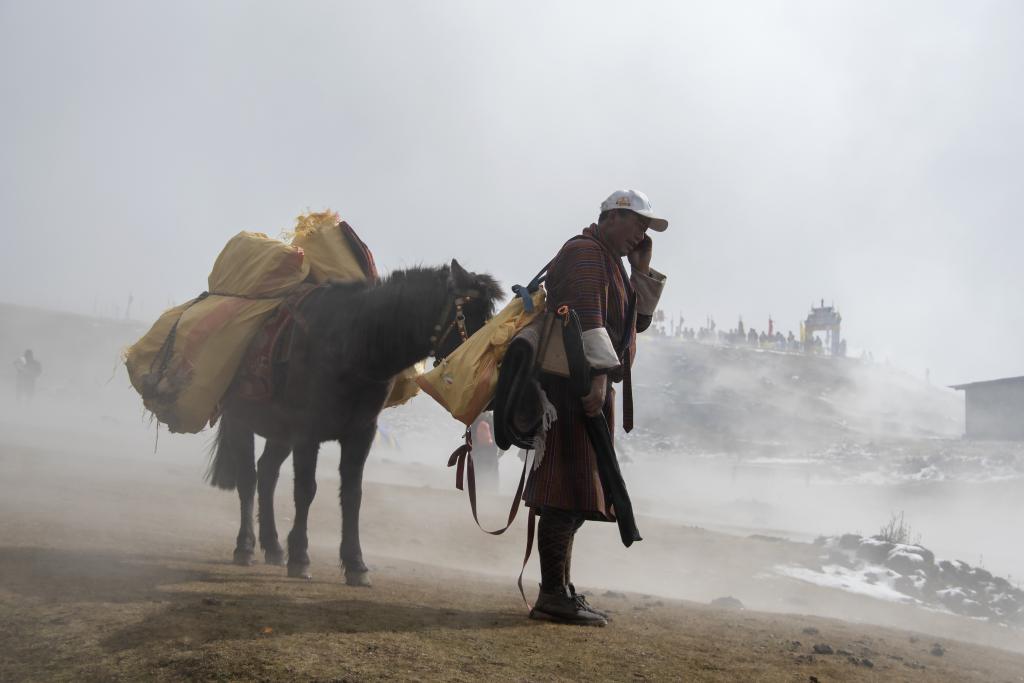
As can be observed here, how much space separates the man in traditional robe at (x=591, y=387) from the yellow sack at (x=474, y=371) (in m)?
0.25

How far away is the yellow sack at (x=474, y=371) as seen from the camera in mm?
4094

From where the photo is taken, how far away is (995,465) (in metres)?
31.0

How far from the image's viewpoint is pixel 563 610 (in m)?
4.15

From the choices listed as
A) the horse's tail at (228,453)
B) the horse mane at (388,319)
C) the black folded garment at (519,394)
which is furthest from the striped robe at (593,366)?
the horse's tail at (228,453)

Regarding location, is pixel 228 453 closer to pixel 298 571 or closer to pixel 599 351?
pixel 298 571

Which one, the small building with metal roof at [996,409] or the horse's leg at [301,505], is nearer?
the horse's leg at [301,505]

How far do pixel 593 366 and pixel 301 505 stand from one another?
110 inches

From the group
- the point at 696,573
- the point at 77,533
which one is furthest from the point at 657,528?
the point at 77,533

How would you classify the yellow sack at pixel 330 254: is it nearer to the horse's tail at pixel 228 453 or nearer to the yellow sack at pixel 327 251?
the yellow sack at pixel 327 251

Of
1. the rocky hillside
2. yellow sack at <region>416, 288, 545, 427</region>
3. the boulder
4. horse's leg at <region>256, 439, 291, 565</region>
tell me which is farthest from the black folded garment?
the rocky hillside

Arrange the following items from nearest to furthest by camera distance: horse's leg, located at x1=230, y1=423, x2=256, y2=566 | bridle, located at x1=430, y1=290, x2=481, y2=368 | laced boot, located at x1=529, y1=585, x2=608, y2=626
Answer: laced boot, located at x1=529, y1=585, x2=608, y2=626
bridle, located at x1=430, y1=290, x2=481, y2=368
horse's leg, located at x1=230, y1=423, x2=256, y2=566

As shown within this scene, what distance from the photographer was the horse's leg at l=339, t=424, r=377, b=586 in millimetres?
5379

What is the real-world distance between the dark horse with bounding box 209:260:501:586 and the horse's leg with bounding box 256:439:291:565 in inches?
13.9

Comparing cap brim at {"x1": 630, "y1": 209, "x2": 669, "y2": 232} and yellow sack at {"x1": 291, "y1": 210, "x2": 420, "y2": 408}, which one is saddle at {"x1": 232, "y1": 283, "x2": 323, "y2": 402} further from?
cap brim at {"x1": 630, "y1": 209, "x2": 669, "y2": 232}
